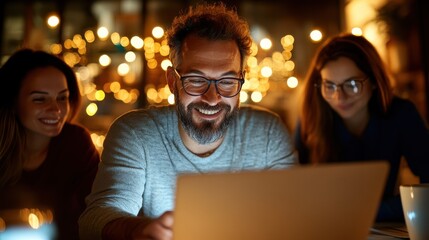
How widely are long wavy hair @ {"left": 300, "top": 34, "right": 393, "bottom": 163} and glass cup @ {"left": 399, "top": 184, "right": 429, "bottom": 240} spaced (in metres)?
0.75

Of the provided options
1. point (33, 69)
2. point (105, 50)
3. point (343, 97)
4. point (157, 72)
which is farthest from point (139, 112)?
point (105, 50)

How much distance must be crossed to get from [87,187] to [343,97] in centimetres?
98

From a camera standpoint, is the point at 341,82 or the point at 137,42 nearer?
the point at 341,82

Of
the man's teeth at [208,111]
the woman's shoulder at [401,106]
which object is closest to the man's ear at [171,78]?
the man's teeth at [208,111]

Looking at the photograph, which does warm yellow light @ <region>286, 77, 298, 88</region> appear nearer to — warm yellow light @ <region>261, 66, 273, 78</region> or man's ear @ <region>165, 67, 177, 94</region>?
warm yellow light @ <region>261, 66, 273, 78</region>

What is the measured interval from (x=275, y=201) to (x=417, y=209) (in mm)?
404

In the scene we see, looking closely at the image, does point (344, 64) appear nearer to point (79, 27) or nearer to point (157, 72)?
point (157, 72)

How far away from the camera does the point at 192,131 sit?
1.07 meters

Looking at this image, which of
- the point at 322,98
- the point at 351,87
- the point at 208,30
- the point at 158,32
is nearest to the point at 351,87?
the point at 351,87

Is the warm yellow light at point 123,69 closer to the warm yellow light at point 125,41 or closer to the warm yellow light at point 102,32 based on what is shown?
the warm yellow light at point 125,41

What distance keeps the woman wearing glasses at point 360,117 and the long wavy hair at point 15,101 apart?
3.33 feet

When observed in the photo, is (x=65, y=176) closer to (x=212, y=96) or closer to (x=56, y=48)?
(x=212, y=96)

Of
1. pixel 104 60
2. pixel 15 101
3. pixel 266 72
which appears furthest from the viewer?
pixel 104 60

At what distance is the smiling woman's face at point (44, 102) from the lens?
1.46 m
